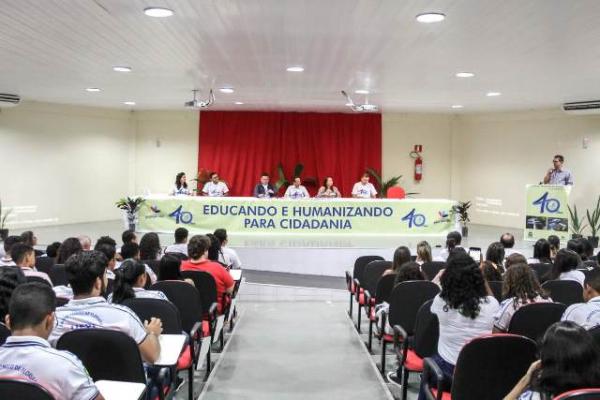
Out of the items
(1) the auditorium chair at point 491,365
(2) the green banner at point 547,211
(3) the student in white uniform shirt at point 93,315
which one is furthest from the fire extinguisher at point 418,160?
(3) the student in white uniform shirt at point 93,315

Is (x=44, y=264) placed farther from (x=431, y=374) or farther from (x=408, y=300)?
(x=431, y=374)

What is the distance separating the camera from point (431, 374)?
283 centimetres

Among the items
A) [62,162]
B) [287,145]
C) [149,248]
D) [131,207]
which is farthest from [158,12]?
[287,145]

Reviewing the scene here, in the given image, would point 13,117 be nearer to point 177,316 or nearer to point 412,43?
point 412,43

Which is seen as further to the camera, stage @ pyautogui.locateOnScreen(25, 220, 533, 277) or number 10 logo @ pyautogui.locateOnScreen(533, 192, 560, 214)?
number 10 logo @ pyautogui.locateOnScreen(533, 192, 560, 214)

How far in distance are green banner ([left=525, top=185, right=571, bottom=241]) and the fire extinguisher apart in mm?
5153

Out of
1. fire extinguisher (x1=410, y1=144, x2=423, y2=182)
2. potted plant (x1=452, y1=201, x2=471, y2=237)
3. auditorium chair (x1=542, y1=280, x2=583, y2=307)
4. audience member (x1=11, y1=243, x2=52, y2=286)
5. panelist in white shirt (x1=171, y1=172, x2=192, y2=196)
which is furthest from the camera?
fire extinguisher (x1=410, y1=144, x2=423, y2=182)

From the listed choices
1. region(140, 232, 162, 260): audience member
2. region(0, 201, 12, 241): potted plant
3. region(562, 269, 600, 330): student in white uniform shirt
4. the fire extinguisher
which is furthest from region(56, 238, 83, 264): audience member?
the fire extinguisher

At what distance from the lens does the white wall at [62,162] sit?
1157 centimetres

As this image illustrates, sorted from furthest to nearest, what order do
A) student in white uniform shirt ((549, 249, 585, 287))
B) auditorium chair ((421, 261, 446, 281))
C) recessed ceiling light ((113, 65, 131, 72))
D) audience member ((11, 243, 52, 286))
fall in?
recessed ceiling light ((113, 65, 131, 72)) → auditorium chair ((421, 261, 446, 281)) → student in white uniform shirt ((549, 249, 585, 287)) → audience member ((11, 243, 52, 286))

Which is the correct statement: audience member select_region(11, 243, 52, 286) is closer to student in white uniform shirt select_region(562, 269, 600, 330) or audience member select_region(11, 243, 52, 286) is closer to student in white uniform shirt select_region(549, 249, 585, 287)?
student in white uniform shirt select_region(562, 269, 600, 330)

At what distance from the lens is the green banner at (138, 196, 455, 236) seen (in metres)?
9.16

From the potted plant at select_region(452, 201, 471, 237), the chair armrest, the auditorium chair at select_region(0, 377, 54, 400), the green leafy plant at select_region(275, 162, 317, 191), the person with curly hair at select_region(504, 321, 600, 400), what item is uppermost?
the green leafy plant at select_region(275, 162, 317, 191)

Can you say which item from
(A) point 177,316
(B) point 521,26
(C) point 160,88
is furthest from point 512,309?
(C) point 160,88
